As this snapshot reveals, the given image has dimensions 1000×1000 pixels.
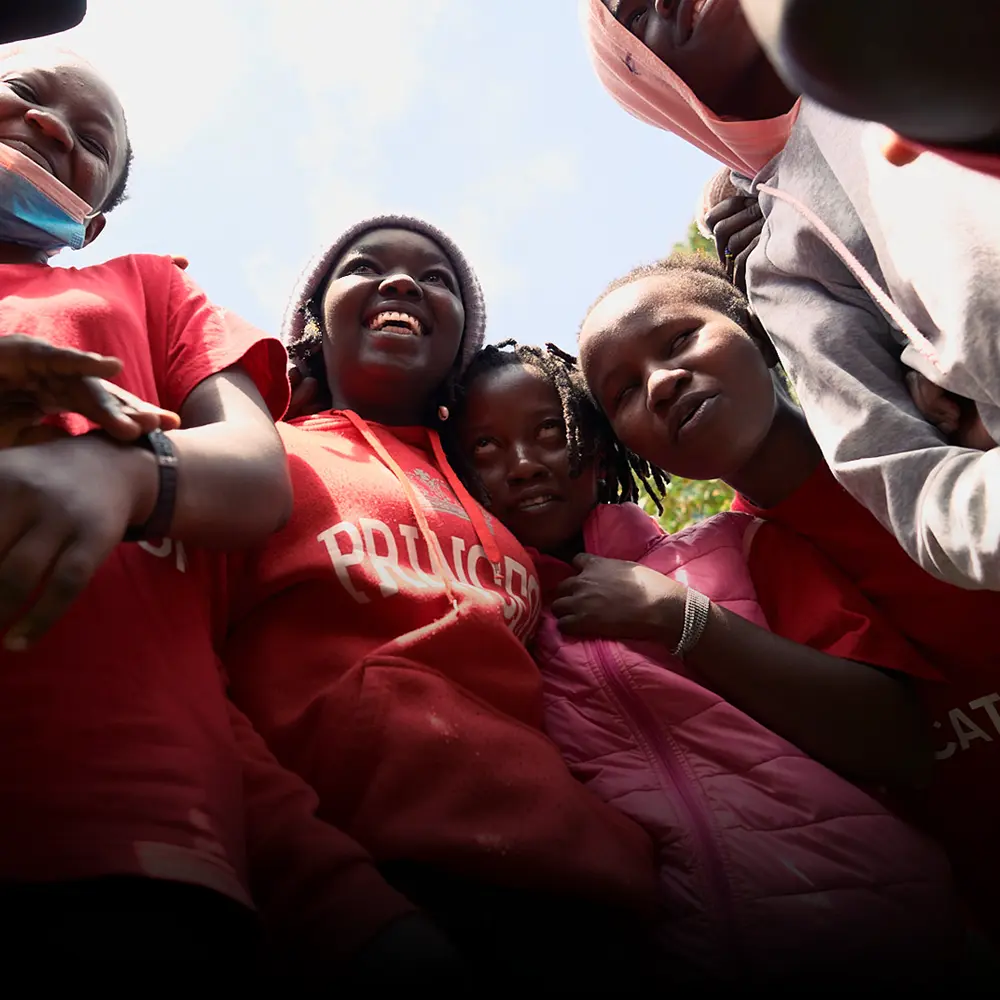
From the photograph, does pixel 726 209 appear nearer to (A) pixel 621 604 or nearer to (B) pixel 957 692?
(A) pixel 621 604

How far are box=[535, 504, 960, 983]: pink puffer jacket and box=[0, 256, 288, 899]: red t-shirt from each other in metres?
0.67

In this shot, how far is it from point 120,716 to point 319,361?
1437 millimetres

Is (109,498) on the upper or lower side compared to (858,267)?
lower

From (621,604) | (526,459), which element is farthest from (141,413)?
(526,459)

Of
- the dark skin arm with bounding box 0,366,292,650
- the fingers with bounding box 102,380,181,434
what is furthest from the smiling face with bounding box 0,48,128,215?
the fingers with bounding box 102,380,181,434

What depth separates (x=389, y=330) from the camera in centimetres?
211

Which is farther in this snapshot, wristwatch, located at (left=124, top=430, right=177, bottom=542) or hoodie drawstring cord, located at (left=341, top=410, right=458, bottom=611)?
hoodie drawstring cord, located at (left=341, top=410, right=458, bottom=611)

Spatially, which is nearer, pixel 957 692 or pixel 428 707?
pixel 428 707

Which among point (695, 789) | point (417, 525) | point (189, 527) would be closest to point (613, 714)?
point (695, 789)

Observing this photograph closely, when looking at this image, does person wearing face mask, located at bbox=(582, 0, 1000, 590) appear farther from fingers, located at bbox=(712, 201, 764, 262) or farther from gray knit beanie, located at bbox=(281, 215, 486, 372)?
gray knit beanie, located at bbox=(281, 215, 486, 372)

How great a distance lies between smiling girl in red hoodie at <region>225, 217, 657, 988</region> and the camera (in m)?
1.19

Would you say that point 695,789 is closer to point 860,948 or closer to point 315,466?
point 860,948

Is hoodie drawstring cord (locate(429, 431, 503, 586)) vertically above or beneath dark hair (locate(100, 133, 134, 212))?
beneath

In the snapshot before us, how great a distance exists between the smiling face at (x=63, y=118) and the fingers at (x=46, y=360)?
2.58 ft
